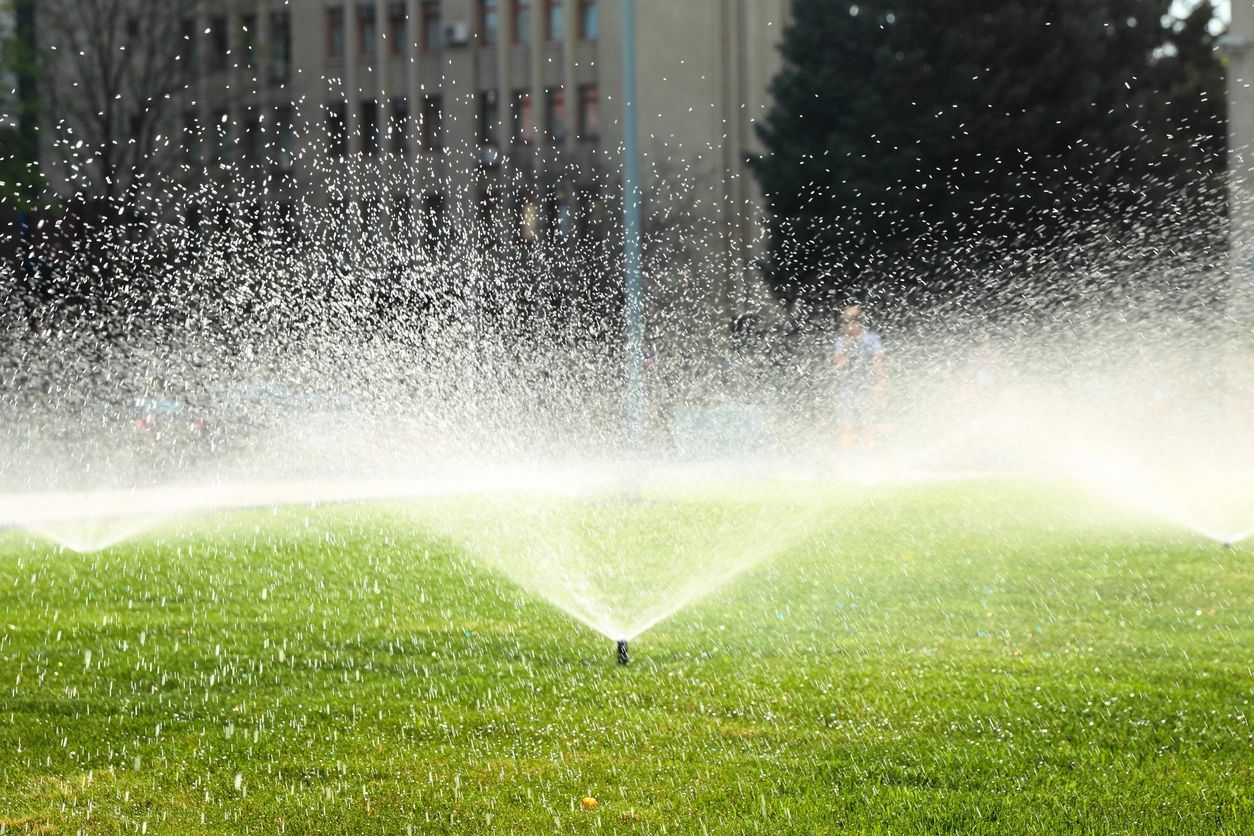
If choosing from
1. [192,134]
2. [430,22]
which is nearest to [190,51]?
[192,134]

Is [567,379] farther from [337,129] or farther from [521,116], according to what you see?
[337,129]

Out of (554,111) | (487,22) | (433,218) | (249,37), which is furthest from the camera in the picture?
(487,22)

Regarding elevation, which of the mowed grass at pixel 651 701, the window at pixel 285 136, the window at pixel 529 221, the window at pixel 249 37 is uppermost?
the window at pixel 249 37

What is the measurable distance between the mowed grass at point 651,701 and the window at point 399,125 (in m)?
35.6

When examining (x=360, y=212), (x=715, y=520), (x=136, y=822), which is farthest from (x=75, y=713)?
(x=360, y=212)

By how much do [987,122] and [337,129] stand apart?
2322cm

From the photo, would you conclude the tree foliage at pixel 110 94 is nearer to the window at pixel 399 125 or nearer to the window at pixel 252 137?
the window at pixel 252 137

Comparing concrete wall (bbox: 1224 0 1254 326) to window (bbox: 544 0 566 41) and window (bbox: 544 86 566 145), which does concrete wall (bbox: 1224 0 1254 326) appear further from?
window (bbox: 544 0 566 41)

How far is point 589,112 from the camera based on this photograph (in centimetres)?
4166

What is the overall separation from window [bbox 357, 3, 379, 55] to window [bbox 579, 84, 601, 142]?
687cm

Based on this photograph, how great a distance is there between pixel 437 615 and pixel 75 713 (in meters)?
2.16

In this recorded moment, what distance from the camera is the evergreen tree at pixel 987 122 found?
1063 inches

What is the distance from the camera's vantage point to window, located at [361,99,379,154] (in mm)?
42875

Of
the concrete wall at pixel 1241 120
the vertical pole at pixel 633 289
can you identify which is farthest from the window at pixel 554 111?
the vertical pole at pixel 633 289
